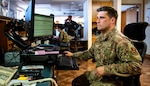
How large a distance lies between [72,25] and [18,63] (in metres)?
5.09

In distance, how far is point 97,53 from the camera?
1681 millimetres

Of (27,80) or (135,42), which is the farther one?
(135,42)

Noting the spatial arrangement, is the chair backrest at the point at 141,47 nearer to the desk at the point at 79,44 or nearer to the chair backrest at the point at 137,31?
the chair backrest at the point at 137,31

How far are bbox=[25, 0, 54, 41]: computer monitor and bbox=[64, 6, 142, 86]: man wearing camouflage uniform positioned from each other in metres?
0.55

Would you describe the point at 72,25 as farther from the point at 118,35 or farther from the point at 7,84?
the point at 7,84

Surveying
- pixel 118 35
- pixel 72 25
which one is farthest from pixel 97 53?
pixel 72 25

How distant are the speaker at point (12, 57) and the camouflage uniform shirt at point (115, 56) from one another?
0.63 meters

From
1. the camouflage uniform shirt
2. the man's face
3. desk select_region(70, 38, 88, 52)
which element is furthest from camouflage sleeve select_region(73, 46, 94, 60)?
desk select_region(70, 38, 88, 52)

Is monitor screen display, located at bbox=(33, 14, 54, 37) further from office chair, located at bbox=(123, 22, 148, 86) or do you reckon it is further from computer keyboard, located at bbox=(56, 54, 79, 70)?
office chair, located at bbox=(123, 22, 148, 86)

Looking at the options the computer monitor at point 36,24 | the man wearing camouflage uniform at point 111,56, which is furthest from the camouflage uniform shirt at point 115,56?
the computer monitor at point 36,24

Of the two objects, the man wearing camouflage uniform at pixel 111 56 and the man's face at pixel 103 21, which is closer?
the man wearing camouflage uniform at pixel 111 56

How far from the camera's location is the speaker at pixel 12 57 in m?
1.79

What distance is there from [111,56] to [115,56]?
0.03m

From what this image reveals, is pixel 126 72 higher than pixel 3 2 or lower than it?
lower
